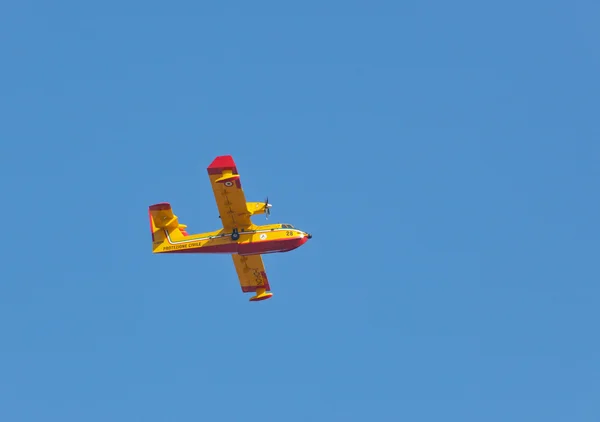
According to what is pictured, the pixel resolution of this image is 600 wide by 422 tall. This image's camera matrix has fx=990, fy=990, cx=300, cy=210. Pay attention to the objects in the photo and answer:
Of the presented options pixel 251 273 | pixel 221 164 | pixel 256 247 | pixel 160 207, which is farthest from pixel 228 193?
pixel 251 273

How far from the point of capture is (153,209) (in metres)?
68.7

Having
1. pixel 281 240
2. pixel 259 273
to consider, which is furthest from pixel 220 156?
pixel 259 273

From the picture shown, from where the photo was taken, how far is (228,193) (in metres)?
64.6

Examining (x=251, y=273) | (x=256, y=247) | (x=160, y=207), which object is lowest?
(x=256, y=247)

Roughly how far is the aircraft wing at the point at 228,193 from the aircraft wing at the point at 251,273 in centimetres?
666

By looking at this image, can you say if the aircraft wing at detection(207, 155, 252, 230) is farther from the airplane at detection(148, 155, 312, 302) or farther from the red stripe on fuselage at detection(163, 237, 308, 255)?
the red stripe on fuselage at detection(163, 237, 308, 255)

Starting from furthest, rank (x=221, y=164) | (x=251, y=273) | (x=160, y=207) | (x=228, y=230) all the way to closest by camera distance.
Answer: (x=251, y=273), (x=160, y=207), (x=228, y=230), (x=221, y=164)

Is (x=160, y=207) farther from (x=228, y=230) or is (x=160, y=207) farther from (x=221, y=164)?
(x=221, y=164)

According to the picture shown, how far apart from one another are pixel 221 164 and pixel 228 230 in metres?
5.08

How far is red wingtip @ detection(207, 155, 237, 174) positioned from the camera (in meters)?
63.8

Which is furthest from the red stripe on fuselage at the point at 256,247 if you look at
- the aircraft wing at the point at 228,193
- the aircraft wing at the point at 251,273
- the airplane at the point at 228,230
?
the aircraft wing at the point at 251,273

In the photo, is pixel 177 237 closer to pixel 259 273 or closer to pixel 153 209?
pixel 153 209

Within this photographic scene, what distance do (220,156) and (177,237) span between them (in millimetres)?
7535

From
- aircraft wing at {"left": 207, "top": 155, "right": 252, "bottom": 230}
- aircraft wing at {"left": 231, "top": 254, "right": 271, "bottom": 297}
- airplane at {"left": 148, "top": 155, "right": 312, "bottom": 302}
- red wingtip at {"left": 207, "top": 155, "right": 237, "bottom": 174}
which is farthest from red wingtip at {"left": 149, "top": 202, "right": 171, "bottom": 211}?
aircraft wing at {"left": 231, "top": 254, "right": 271, "bottom": 297}
